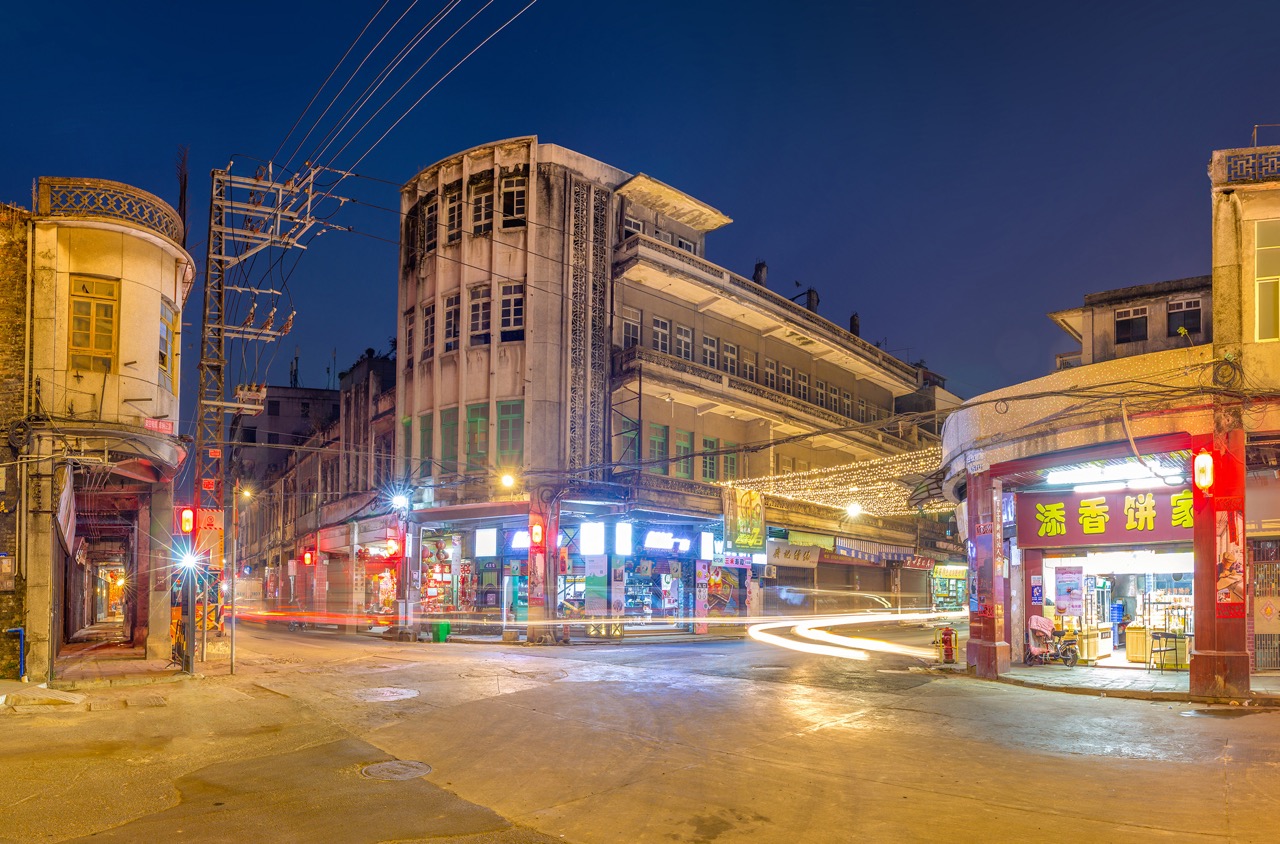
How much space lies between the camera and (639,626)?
36.3m

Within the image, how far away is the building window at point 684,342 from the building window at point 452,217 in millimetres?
9382

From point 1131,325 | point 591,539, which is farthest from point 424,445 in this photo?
point 1131,325

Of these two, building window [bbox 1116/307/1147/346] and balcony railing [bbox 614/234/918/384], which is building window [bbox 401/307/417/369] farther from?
building window [bbox 1116/307/1147/346]

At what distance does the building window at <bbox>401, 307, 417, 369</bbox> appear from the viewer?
122 feet

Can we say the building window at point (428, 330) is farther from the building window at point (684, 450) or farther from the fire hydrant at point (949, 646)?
the fire hydrant at point (949, 646)

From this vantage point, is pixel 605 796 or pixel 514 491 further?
pixel 514 491

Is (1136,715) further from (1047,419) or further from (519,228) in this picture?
(519,228)

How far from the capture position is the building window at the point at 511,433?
3294 cm

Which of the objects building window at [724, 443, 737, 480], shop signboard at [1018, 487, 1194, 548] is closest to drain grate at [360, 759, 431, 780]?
shop signboard at [1018, 487, 1194, 548]

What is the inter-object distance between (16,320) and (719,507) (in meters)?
25.5

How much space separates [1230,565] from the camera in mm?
16391

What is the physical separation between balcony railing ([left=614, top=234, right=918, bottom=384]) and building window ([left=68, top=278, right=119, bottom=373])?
59.6 ft

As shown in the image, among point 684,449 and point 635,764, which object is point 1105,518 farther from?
point 684,449

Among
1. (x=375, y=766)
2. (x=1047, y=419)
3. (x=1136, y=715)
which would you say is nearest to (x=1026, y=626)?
(x=1047, y=419)
